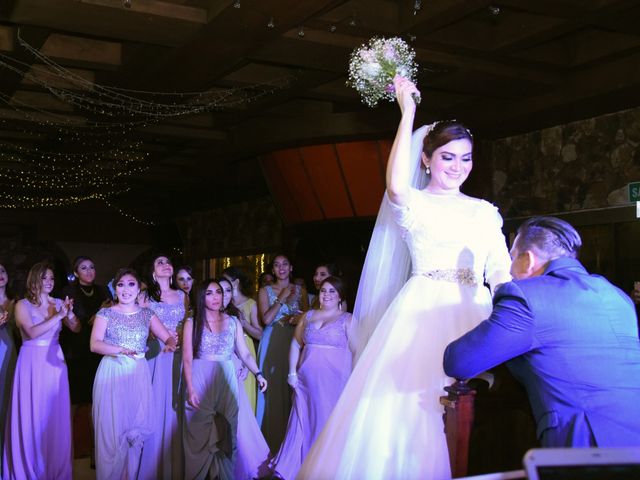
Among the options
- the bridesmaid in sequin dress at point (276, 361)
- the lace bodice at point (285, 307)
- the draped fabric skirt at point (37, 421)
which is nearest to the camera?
the draped fabric skirt at point (37, 421)

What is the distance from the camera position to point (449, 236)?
3459 millimetres

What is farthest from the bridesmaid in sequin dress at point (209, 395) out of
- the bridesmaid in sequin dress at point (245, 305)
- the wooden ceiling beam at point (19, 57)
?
the wooden ceiling beam at point (19, 57)

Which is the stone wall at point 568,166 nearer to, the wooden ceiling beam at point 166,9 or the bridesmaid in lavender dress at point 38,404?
the wooden ceiling beam at point 166,9

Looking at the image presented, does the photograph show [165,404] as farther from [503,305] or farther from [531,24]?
[503,305]

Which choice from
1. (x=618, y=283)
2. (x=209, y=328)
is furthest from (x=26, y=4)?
(x=618, y=283)

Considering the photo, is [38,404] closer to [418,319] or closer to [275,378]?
[275,378]

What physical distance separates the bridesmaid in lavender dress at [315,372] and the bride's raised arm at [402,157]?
3356mm

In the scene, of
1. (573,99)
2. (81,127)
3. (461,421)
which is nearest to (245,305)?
(81,127)

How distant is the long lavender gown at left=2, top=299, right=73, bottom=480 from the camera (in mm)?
6188

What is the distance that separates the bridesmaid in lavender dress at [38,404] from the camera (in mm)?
6191

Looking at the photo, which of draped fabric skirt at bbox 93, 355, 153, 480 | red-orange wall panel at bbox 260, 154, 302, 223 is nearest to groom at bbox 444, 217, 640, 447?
draped fabric skirt at bbox 93, 355, 153, 480

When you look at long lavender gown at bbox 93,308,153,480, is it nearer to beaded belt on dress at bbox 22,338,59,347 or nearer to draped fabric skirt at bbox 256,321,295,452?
beaded belt on dress at bbox 22,338,59,347

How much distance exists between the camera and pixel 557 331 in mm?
2588

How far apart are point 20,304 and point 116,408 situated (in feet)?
3.70
